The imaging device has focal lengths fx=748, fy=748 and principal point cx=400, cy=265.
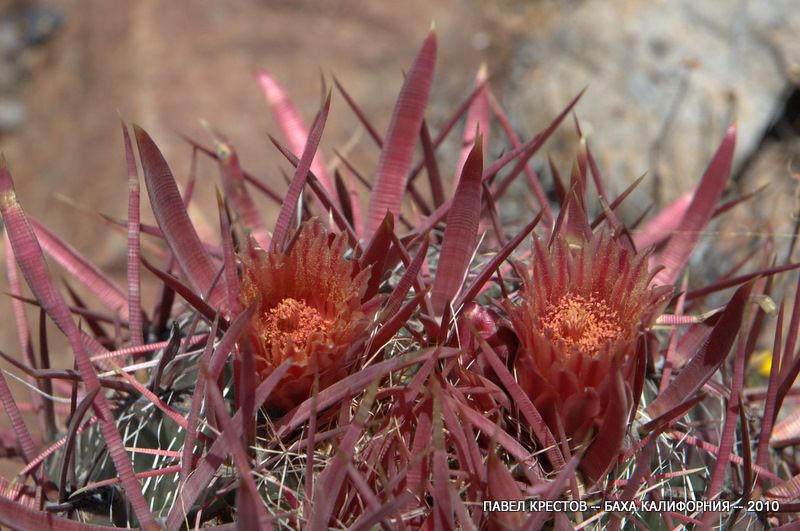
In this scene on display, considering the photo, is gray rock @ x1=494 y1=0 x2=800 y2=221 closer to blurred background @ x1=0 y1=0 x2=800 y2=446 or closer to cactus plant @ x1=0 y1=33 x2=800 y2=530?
blurred background @ x1=0 y1=0 x2=800 y2=446

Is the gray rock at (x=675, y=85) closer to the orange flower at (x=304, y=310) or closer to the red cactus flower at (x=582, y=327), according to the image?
the red cactus flower at (x=582, y=327)

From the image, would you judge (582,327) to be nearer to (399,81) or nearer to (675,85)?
(675,85)

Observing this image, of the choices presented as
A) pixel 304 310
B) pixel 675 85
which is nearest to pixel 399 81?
pixel 675 85

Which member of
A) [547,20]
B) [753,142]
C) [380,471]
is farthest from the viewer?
[547,20]

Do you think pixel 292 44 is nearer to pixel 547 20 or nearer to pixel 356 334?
pixel 547 20

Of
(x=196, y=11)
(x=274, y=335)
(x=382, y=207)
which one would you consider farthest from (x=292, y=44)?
(x=274, y=335)
